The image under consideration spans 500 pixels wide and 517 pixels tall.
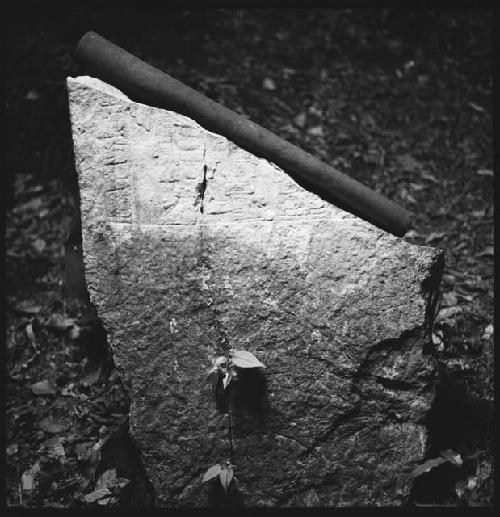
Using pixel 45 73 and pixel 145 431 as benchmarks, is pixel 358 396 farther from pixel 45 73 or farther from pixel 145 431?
pixel 45 73

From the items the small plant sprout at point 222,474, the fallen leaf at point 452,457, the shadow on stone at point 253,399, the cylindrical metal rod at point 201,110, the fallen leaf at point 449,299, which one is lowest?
the small plant sprout at point 222,474

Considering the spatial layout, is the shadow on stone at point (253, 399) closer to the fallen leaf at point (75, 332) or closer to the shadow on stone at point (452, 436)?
the shadow on stone at point (452, 436)

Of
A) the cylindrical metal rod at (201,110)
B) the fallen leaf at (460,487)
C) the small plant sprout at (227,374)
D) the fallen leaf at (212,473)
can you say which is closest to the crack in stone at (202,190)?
the cylindrical metal rod at (201,110)

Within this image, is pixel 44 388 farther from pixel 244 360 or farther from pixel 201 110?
pixel 201 110

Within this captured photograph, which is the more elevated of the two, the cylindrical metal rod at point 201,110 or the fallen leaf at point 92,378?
the cylindrical metal rod at point 201,110

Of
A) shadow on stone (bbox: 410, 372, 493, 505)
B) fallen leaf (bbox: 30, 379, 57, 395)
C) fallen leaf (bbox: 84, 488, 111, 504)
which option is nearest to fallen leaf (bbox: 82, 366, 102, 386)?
fallen leaf (bbox: 30, 379, 57, 395)

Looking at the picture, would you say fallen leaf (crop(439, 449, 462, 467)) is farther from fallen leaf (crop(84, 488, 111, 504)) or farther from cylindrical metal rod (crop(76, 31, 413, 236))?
fallen leaf (crop(84, 488, 111, 504))

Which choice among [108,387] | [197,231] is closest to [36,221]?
[108,387]
